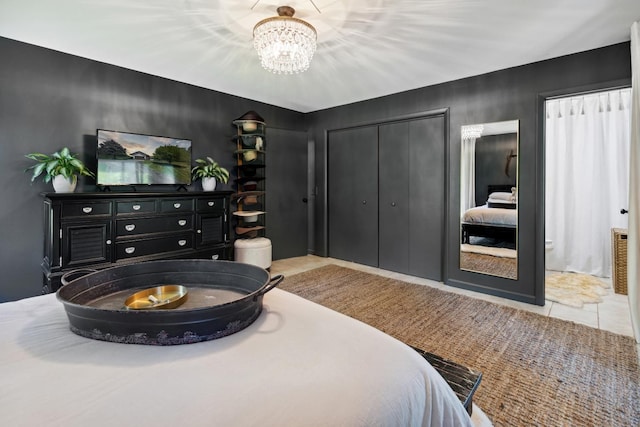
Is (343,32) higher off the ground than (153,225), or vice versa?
(343,32)

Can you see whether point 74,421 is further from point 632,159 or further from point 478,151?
point 478,151

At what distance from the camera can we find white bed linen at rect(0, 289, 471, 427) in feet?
1.63

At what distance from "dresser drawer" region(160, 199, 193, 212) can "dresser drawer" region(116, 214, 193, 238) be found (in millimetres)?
73

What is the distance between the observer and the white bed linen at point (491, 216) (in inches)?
130

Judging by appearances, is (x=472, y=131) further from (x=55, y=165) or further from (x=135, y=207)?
(x=55, y=165)

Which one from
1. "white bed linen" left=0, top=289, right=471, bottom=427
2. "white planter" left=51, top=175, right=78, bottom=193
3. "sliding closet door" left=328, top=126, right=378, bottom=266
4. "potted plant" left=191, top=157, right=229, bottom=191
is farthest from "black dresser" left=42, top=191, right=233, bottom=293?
"white bed linen" left=0, top=289, right=471, bottom=427

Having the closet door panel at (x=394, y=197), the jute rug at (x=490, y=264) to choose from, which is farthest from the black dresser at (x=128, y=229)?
the jute rug at (x=490, y=264)

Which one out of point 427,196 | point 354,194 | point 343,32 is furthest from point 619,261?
point 343,32

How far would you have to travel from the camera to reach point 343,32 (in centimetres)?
252

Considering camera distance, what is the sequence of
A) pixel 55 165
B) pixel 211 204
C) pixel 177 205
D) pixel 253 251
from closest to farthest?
pixel 55 165 → pixel 177 205 → pixel 211 204 → pixel 253 251

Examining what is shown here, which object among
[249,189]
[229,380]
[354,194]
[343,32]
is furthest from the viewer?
[354,194]

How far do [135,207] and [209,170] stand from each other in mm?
1013

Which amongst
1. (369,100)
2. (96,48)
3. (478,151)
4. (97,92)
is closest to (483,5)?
(478,151)

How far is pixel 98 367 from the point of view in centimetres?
60
